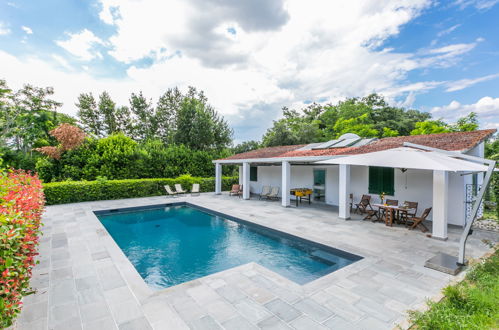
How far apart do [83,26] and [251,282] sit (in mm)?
13051

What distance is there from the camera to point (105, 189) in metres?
14.4

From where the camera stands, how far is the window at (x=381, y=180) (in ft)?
33.8

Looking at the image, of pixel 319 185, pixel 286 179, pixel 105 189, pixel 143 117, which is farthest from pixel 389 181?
pixel 143 117

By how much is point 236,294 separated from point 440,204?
6.70m

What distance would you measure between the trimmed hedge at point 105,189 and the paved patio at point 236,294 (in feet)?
25.2

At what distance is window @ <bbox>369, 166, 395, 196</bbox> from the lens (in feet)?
33.8

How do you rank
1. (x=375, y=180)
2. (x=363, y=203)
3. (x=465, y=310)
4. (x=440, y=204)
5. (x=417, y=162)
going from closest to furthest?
1. (x=465, y=310)
2. (x=417, y=162)
3. (x=440, y=204)
4. (x=363, y=203)
5. (x=375, y=180)

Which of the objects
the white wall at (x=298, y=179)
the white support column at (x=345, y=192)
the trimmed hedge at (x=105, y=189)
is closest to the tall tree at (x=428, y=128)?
the white wall at (x=298, y=179)

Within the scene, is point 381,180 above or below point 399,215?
above

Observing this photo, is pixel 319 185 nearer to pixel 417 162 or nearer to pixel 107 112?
pixel 417 162

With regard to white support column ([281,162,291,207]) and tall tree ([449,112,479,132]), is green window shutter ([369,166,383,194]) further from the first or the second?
tall tree ([449,112,479,132])

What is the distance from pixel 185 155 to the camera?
20172 millimetres

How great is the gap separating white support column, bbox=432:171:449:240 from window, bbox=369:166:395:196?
11.1 ft

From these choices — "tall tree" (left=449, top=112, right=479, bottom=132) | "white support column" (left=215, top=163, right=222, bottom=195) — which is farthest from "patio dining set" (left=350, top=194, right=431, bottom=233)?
"tall tree" (left=449, top=112, right=479, bottom=132)
